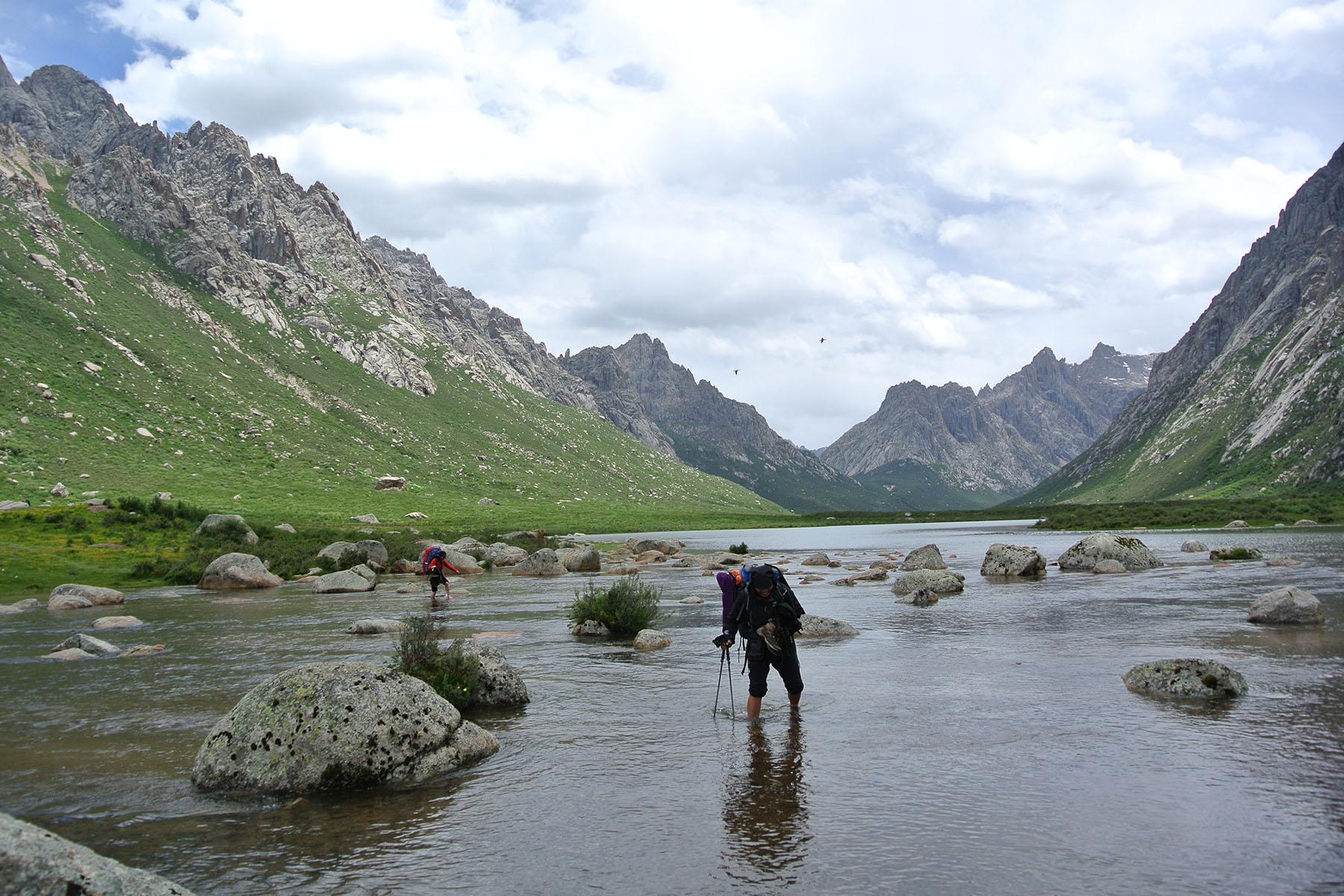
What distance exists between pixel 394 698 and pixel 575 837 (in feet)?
14.6

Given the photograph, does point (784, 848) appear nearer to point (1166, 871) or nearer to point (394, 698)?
point (1166, 871)

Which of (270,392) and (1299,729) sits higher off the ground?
(270,392)

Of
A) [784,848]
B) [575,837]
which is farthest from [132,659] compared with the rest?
[784,848]

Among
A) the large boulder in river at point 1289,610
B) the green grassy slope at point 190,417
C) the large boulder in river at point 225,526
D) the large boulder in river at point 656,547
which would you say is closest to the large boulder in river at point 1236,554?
the large boulder in river at point 1289,610

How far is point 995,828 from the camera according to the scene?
898 centimetres

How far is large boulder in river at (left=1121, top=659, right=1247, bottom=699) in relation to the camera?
1516cm

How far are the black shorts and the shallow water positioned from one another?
2.20ft

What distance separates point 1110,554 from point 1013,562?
23.2 feet

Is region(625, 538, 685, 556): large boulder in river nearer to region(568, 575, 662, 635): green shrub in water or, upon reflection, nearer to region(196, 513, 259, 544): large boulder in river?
region(196, 513, 259, 544): large boulder in river

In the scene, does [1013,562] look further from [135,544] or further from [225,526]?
[135,544]

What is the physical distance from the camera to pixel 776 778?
11.1m

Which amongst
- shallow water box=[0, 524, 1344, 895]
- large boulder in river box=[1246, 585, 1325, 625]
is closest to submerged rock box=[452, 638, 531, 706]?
shallow water box=[0, 524, 1344, 895]

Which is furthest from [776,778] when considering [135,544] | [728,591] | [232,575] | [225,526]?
[225,526]

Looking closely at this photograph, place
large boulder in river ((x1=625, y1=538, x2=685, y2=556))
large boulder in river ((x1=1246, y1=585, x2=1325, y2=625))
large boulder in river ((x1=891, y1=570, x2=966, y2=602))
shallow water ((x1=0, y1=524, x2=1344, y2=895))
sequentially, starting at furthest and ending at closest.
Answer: large boulder in river ((x1=625, y1=538, x2=685, y2=556)), large boulder in river ((x1=891, y1=570, x2=966, y2=602)), large boulder in river ((x1=1246, y1=585, x2=1325, y2=625)), shallow water ((x1=0, y1=524, x2=1344, y2=895))
